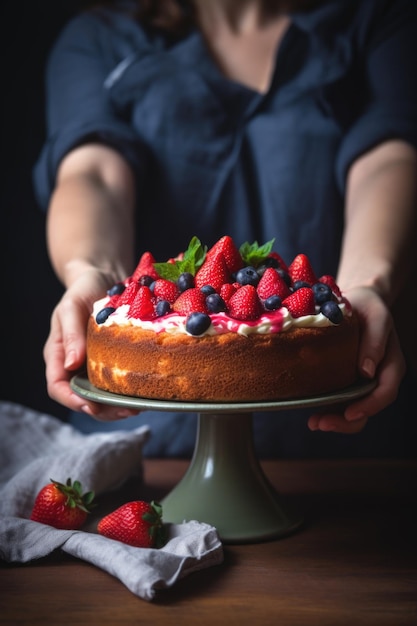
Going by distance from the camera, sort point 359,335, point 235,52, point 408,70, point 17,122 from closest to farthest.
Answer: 1. point 359,335
2. point 408,70
3. point 235,52
4. point 17,122

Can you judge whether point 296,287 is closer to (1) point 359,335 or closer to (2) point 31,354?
(1) point 359,335

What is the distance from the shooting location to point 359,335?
4.80 feet

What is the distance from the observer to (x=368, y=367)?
1.42m

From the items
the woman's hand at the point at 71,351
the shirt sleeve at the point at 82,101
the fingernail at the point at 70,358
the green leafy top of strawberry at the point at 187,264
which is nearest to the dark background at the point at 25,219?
the shirt sleeve at the point at 82,101

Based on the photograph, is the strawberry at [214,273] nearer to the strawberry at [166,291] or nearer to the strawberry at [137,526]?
the strawberry at [166,291]

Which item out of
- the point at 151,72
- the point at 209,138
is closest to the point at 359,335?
the point at 209,138

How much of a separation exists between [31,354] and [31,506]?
141cm

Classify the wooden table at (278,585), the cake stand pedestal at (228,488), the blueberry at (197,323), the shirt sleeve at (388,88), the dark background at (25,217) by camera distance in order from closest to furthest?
1. the wooden table at (278,585)
2. the blueberry at (197,323)
3. the cake stand pedestal at (228,488)
4. the shirt sleeve at (388,88)
5. the dark background at (25,217)

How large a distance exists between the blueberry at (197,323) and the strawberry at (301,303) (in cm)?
14

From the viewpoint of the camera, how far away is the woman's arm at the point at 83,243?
4.99 feet

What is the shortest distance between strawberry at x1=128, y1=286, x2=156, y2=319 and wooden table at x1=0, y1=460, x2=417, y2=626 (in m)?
0.40

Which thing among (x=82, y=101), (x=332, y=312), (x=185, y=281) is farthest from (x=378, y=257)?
(x=82, y=101)

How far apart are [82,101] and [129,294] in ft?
3.25

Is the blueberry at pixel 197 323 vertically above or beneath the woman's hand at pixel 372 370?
above
